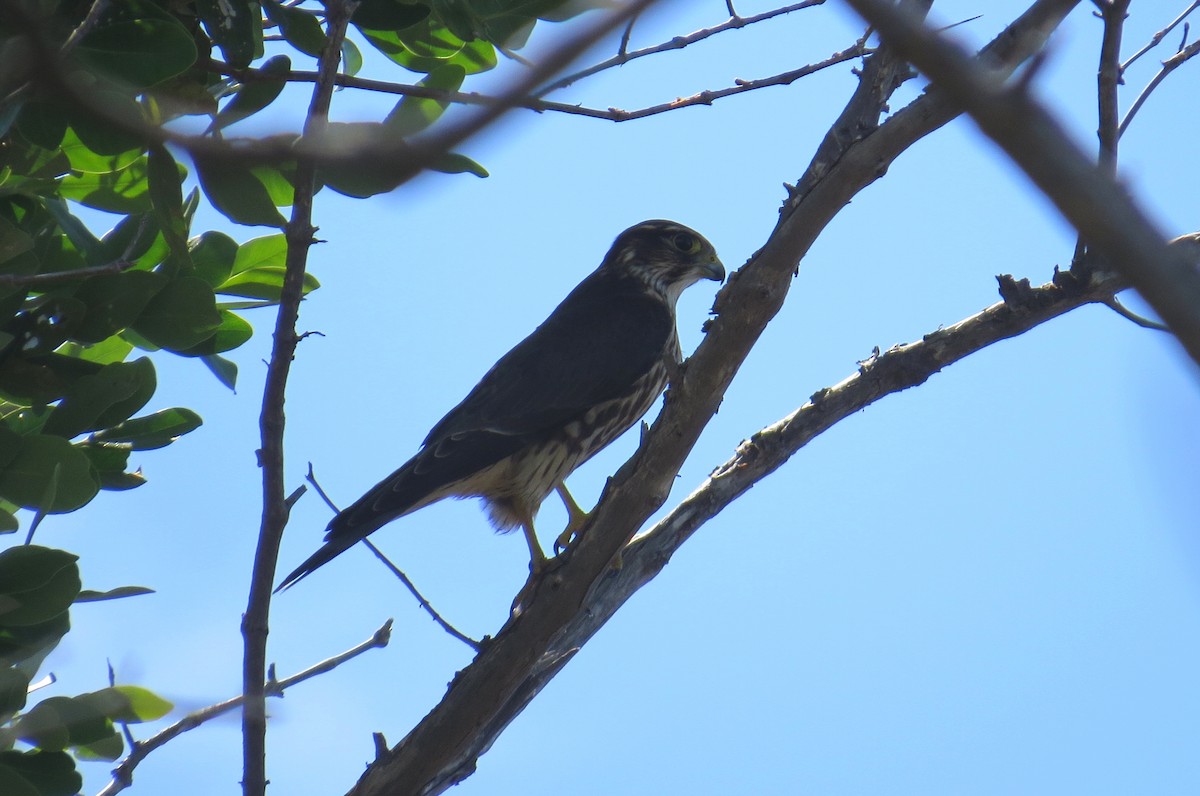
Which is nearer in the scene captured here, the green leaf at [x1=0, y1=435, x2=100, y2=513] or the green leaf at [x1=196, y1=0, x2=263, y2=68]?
the green leaf at [x1=0, y1=435, x2=100, y2=513]

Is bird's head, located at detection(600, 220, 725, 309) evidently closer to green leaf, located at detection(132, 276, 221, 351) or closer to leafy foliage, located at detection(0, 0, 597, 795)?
leafy foliage, located at detection(0, 0, 597, 795)

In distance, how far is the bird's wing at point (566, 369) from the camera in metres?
4.71

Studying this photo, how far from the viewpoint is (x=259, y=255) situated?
3090 millimetres

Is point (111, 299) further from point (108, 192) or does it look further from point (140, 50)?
point (140, 50)

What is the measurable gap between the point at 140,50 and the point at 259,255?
2.74 ft

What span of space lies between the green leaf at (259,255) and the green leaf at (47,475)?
0.80 meters

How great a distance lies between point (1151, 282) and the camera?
671 mm

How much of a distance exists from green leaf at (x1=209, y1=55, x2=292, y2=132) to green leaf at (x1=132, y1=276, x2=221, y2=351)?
1.25 feet

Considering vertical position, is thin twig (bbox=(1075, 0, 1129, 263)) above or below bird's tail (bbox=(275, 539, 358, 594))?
below

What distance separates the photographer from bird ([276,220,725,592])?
4398 millimetres

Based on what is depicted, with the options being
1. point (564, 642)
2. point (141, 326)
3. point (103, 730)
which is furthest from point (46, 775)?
point (564, 642)

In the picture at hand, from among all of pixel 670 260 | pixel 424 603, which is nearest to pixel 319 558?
pixel 424 603

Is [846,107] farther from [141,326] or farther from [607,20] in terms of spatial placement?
[607,20]

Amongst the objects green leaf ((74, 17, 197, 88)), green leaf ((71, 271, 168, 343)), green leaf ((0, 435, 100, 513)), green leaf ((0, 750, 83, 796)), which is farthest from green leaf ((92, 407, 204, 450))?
green leaf ((74, 17, 197, 88))
